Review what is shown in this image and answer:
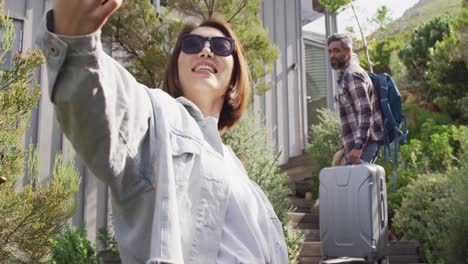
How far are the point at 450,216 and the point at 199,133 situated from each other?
193 inches

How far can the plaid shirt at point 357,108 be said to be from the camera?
4.27 metres

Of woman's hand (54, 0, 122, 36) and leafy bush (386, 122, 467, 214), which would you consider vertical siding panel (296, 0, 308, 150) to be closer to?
leafy bush (386, 122, 467, 214)

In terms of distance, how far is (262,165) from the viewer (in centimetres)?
643

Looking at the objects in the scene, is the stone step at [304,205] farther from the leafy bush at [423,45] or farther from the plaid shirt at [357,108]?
the leafy bush at [423,45]

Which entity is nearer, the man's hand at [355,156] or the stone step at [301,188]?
the man's hand at [355,156]

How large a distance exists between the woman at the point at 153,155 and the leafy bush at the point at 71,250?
159 inches

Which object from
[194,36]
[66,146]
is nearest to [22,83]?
[66,146]

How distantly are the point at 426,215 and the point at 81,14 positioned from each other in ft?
20.3

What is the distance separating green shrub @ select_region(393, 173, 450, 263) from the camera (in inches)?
228

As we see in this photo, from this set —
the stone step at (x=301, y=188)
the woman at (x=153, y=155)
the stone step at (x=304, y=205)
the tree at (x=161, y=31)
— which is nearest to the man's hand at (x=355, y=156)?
the tree at (x=161, y=31)

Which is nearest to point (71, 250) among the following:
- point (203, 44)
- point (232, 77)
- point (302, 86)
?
point (232, 77)

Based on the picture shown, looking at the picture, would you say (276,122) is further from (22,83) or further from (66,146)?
(22,83)

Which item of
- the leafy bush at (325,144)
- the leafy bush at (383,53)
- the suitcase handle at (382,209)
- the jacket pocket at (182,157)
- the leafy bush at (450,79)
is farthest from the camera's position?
the leafy bush at (383,53)

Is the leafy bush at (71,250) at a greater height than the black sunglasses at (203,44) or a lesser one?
lesser
